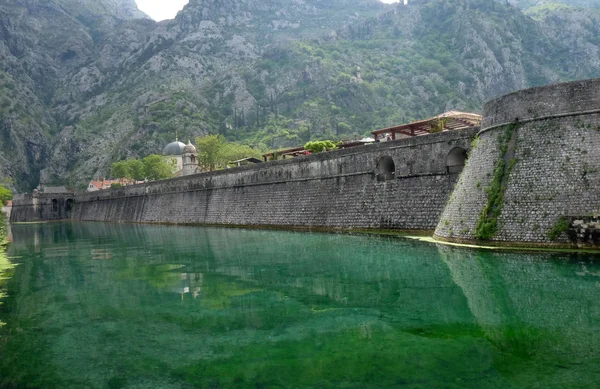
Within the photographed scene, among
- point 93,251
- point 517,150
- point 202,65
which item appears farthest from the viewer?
point 202,65

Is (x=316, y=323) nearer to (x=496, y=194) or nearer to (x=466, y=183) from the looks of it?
(x=496, y=194)

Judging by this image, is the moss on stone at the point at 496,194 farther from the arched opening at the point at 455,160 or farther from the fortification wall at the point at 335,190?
the arched opening at the point at 455,160

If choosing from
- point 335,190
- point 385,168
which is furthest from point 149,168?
point 385,168

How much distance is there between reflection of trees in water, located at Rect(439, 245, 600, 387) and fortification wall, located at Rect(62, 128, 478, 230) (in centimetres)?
864

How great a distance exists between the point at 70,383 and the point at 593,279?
1224 cm

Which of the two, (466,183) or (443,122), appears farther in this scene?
(443,122)

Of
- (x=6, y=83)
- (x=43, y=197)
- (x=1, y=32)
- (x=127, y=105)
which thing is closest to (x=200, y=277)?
(x=43, y=197)

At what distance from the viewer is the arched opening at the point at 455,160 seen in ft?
78.6

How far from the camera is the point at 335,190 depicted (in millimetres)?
30750

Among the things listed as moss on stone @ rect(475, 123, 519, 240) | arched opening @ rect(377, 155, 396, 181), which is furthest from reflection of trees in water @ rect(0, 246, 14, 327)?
arched opening @ rect(377, 155, 396, 181)

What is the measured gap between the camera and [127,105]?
13438 cm

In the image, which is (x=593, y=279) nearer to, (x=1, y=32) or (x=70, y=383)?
(x=70, y=383)

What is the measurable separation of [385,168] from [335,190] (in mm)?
3713

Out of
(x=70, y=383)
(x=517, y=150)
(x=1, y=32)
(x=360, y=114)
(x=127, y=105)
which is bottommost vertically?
(x=70, y=383)
